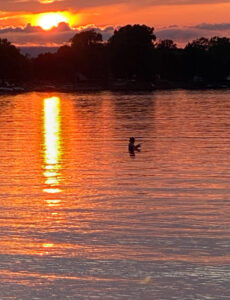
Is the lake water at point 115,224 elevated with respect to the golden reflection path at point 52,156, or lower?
elevated

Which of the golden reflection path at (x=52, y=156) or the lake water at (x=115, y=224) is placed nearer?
the lake water at (x=115, y=224)

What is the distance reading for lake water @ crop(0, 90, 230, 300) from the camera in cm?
1570

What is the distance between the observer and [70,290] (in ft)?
50.4

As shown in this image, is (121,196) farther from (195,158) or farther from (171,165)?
(195,158)

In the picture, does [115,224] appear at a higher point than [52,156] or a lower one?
higher

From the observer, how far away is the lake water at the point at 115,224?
15.7 metres

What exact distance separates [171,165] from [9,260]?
60.2 ft

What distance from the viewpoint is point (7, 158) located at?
39.1m

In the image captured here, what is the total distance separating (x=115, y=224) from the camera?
69.4 ft

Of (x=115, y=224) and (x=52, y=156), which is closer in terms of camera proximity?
(x=115, y=224)

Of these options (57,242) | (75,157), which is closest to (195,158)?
(75,157)

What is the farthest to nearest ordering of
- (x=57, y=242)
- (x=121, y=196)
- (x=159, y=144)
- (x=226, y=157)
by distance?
1. (x=159, y=144)
2. (x=226, y=157)
3. (x=121, y=196)
4. (x=57, y=242)

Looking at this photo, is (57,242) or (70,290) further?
(57,242)

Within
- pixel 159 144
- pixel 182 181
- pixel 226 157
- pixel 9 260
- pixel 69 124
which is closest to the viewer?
pixel 9 260
